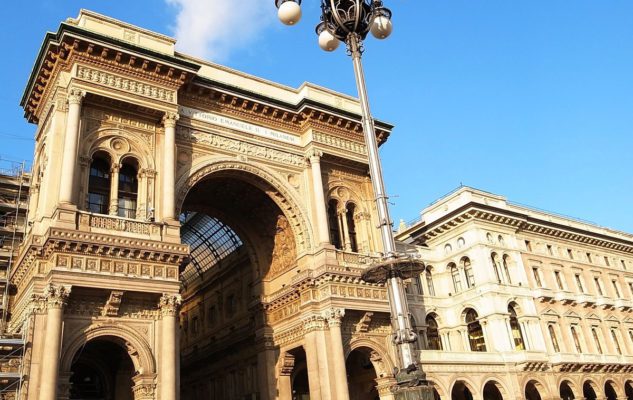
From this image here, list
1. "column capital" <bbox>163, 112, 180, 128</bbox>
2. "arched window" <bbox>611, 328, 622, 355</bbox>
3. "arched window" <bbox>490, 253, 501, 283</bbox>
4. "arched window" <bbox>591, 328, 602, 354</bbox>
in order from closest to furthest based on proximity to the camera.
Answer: "column capital" <bbox>163, 112, 180, 128</bbox>
"arched window" <bbox>490, 253, 501, 283</bbox>
"arched window" <bbox>591, 328, 602, 354</bbox>
"arched window" <bbox>611, 328, 622, 355</bbox>

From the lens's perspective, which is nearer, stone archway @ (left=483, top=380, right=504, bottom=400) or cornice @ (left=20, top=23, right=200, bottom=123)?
cornice @ (left=20, top=23, right=200, bottom=123)

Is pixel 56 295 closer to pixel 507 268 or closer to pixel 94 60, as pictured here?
pixel 94 60

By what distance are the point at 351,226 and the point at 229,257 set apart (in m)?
9.60

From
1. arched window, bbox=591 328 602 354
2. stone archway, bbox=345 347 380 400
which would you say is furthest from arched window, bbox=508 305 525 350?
stone archway, bbox=345 347 380 400

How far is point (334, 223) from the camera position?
2983 cm

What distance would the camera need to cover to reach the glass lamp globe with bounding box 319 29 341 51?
1446cm

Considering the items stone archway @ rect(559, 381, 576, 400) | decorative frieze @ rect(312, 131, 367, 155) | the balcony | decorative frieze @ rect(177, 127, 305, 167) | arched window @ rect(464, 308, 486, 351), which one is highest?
decorative frieze @ rect(312, 131, 367, 155)

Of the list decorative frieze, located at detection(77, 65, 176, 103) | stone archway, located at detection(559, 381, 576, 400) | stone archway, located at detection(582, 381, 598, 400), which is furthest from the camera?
stone archway, located at detection(582, 381, 598, 400)

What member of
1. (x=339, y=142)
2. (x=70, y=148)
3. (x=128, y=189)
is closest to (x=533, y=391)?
(x=339, y=142)

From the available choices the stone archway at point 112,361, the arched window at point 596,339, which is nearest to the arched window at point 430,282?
the arched window at point 596,339

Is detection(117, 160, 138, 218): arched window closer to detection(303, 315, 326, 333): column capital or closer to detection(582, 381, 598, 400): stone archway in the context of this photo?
detection(303, 315, 326, 333): column capital

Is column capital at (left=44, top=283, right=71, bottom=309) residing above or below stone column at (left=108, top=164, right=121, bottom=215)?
below

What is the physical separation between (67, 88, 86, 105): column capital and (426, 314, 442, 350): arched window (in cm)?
2743

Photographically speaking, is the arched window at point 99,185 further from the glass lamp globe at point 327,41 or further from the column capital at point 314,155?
the glass lamp globe at point 327,41
